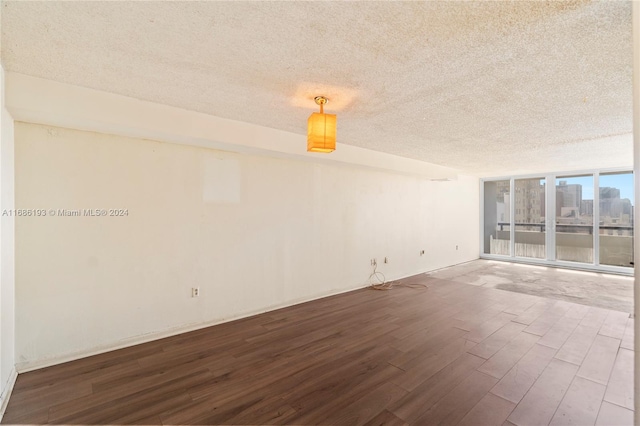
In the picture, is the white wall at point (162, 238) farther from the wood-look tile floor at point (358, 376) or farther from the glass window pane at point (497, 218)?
the glass window pane at point (497, 218)

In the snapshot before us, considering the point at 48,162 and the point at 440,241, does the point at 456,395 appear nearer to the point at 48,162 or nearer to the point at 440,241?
the point at 48,162

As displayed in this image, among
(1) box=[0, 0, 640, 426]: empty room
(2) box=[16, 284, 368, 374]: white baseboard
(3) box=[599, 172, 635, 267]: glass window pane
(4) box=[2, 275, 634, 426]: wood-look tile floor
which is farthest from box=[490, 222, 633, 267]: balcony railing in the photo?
(2) box=[16, 284, 368, 374]: white baseboard

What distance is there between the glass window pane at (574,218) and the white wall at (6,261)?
969cm

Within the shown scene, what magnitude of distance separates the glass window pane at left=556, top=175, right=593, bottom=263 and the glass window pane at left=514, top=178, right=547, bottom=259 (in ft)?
1.10

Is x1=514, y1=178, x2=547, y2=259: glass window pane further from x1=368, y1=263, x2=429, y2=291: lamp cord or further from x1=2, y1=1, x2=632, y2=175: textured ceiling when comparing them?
x1=2, y1=1, x2=632, y2=175: textured ceiling

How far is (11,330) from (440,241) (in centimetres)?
724

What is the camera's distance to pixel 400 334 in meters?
3.22

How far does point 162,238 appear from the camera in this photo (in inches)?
126

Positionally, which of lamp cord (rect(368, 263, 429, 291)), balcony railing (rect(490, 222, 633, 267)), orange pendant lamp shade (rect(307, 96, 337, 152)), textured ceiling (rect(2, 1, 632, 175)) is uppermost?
textured ceiling (rect(2, 1, 632, 175))

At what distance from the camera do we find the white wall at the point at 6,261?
6.82 ft

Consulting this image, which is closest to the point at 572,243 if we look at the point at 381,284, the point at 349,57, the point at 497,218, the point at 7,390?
the point at 497,218

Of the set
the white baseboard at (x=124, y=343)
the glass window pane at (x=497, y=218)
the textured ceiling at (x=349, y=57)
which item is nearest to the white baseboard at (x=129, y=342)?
the white baseboard at (x=124, y=343)

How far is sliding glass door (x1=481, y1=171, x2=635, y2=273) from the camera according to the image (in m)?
6.33

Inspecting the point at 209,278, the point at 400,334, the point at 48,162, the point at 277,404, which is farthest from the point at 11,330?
the point at 400,334
